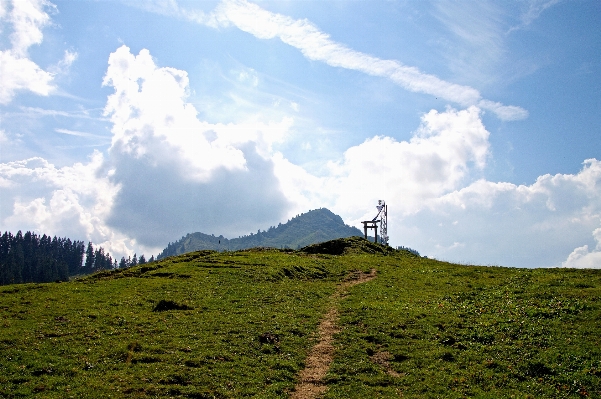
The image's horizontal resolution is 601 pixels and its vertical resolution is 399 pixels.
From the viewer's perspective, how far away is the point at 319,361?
28562 mm

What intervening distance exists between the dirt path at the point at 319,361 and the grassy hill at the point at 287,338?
1.90 ft

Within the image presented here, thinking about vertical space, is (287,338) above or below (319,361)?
above

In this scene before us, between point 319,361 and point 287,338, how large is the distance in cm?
439

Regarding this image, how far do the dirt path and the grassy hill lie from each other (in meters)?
0.58

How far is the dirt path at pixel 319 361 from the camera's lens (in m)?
24.3

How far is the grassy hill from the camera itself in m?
24.1

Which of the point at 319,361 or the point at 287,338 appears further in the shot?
the point at 287,338

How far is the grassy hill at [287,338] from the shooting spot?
24062mm

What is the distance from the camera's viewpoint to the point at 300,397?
2356 centimetres

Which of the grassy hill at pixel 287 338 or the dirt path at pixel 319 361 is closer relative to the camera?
the grassy hill at pixel 287 338

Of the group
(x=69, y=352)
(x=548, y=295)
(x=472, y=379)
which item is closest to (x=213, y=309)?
(x=69, y=352)

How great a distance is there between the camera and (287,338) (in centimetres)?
3228

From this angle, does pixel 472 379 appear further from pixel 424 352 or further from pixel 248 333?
pixel 248 333

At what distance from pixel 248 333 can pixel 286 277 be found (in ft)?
76.4
